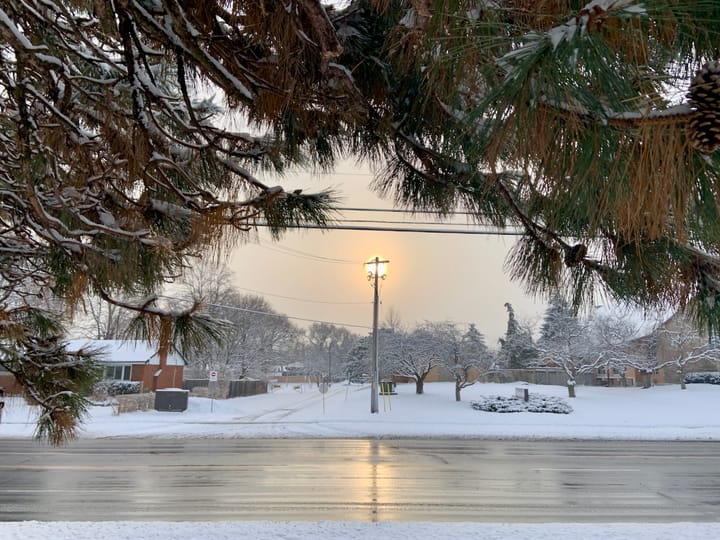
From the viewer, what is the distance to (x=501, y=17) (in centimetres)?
113

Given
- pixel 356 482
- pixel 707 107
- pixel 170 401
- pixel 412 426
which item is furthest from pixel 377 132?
pixel 170 401

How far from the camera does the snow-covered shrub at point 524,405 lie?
2264 cm

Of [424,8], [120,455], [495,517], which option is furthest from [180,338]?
[120,455]

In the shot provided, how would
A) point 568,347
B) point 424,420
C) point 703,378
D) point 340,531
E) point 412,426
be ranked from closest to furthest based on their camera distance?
1. point 340,531
2. point 412,426
3. point 424,420
4. point 568,347
5. point 703,378

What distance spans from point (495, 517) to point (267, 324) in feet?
123

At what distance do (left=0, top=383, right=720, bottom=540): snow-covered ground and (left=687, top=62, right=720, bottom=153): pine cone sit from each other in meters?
5.59

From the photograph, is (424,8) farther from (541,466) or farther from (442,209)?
(541,466)

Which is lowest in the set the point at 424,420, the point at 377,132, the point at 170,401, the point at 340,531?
the point at 424,420

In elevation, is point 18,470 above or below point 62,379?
below

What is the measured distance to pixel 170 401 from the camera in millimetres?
23078

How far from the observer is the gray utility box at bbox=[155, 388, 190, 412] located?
23000 mm

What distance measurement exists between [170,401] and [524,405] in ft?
54.2

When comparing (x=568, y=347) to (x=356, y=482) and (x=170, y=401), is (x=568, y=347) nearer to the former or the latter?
(x=170, y=401)

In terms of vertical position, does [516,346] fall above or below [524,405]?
above
